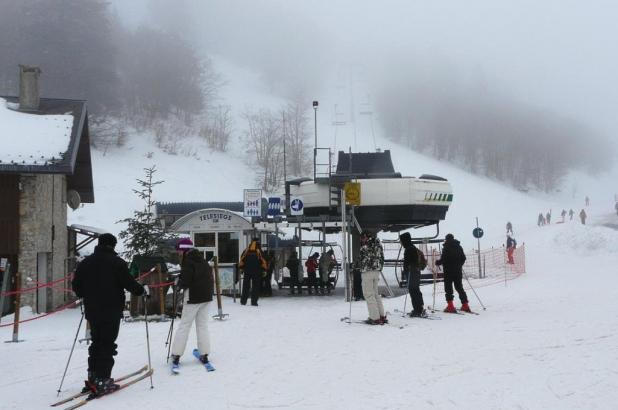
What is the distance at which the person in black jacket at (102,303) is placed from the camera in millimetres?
6031

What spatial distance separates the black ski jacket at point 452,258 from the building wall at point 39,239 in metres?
9.74

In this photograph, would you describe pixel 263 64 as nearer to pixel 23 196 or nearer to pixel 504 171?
pixel 504 171

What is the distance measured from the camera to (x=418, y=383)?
20.3ft

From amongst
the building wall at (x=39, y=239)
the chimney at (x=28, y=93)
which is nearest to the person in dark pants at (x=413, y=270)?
the building wall at (x=39, y=239)

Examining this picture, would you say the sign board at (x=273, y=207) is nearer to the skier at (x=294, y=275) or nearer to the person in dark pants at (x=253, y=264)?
the skier at (x=294, y=275)

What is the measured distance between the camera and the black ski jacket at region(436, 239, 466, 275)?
442 inches

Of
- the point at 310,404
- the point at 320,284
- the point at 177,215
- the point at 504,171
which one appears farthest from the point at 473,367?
the point at 504,171

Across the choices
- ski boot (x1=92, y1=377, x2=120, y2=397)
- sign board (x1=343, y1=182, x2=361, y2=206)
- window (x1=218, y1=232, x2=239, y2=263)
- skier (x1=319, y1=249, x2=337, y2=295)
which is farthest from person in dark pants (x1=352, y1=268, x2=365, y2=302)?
ski boot (x1=92, y1=377, x2=120, y2=397)

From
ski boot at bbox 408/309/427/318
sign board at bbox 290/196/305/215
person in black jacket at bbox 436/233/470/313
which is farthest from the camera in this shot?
sign board at bbox 290/196/305/215

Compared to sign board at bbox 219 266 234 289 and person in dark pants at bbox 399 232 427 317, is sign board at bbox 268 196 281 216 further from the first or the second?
person in dark pants at bbox 399 232 427 317

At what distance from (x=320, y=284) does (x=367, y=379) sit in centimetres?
1128

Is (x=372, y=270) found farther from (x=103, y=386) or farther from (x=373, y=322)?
(x=103, y=386)

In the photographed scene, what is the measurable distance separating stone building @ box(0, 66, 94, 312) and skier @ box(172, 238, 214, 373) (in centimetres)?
738

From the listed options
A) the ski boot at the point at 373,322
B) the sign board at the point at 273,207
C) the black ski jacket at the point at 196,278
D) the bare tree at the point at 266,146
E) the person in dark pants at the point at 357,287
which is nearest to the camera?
the black ski jacket at the point at 196,278
